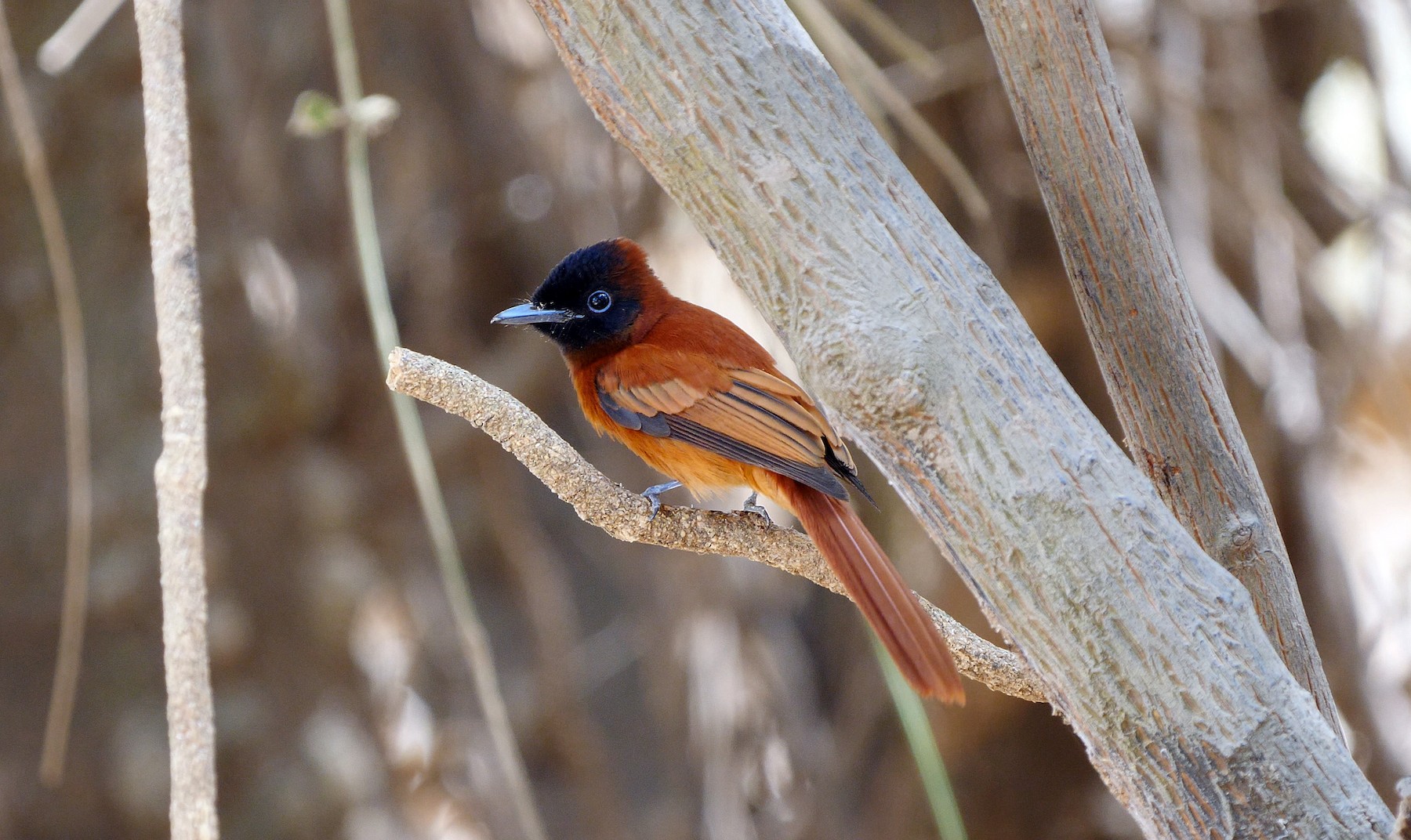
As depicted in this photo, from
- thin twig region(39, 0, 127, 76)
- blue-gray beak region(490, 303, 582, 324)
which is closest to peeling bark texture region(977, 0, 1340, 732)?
thin twig region(39, 0, 127, 76)

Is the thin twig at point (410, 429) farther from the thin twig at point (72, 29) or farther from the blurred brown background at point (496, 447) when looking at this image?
the blurred brown background at point (496, 447)

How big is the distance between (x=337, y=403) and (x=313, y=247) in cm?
62

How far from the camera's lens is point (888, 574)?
82.7 inches

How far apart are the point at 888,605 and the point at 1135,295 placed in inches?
23.7

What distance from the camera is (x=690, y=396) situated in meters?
3.13

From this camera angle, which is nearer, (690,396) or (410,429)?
(410,429)

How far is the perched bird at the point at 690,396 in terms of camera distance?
2672 mm

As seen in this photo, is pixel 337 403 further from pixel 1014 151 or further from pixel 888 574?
pixel 888 574

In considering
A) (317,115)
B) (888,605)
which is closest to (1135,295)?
(888,605)

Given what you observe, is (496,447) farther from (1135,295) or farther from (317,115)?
(1135,295)

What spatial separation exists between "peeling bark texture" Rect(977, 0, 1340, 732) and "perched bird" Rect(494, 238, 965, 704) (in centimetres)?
57

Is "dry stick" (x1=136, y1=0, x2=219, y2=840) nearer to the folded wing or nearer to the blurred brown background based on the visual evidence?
the folded wing

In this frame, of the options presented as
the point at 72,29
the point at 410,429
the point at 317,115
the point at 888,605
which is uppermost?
the point at 72,29

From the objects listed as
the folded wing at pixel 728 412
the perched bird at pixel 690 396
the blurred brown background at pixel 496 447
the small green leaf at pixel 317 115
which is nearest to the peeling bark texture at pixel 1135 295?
the perched bird at pixel 690 396
